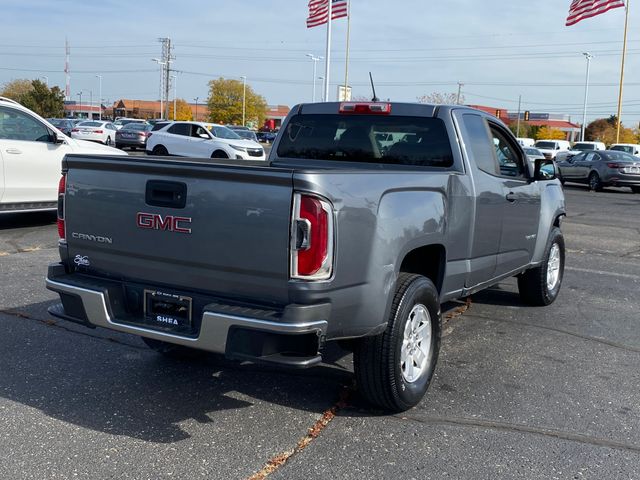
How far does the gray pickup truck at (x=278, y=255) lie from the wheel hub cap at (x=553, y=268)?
237 cm

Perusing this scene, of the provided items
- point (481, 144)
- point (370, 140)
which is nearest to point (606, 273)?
point (481, 144)

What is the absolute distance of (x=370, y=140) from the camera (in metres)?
5.62

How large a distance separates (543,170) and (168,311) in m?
4.13

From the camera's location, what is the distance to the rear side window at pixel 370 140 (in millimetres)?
5395

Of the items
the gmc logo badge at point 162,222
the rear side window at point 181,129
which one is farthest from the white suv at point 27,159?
the rear side window at point 181,129

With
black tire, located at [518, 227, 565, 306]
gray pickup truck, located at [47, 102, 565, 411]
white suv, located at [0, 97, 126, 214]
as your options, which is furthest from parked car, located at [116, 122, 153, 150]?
gray pickup truck, located at [47, 102, 565, 411]

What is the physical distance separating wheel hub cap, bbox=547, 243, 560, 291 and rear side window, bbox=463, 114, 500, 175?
194 centimetres

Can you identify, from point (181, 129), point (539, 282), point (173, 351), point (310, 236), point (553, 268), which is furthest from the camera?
point (181, 129)

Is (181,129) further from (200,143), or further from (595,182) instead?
(595,182)

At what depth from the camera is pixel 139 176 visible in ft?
13.1

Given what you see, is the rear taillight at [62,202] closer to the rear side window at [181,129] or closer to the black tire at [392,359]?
the black tire at [392,359]

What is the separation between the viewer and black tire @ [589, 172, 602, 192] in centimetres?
2697

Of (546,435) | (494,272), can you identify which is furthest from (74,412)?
(494,272)

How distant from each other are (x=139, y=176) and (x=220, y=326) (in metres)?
1.03
